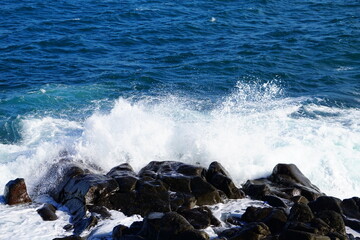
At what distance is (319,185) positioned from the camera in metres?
14.8

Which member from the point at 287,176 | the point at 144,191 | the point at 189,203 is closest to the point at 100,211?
the point at 144,191

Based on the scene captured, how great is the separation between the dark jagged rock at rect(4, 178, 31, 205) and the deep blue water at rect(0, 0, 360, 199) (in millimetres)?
2602

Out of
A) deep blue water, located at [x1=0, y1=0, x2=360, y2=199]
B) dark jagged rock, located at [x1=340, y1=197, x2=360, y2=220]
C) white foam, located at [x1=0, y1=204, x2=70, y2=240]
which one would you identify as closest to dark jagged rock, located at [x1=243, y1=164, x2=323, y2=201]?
dark jagged rock, located at [x1=340, y1=197, x2=360, y2=220]

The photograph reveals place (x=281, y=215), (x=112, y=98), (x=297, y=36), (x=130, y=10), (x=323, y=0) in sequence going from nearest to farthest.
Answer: (x=281, y=215) < (x=112, y=98) < (x=297, y=36) < (x=130, y=10) < (x=323, y=0)

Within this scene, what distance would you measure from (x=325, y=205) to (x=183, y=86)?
1053 cm

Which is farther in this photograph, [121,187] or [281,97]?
[281,97]

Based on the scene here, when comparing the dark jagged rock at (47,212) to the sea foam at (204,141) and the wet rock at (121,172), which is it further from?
the wet rock at (121,172)

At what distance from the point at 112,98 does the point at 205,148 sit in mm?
6140

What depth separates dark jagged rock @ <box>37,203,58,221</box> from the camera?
36.9 feet

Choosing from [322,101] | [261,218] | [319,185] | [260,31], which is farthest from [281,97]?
[261,218]

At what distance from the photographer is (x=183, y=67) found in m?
22.7

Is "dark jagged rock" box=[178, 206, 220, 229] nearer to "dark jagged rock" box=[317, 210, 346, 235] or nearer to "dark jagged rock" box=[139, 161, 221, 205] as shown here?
"dark jagged rock" box=[139, 161, 221, 205]

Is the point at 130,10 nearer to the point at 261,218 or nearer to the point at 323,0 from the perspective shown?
the point at 323,0

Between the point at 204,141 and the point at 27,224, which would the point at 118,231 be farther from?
the point at 204,141
